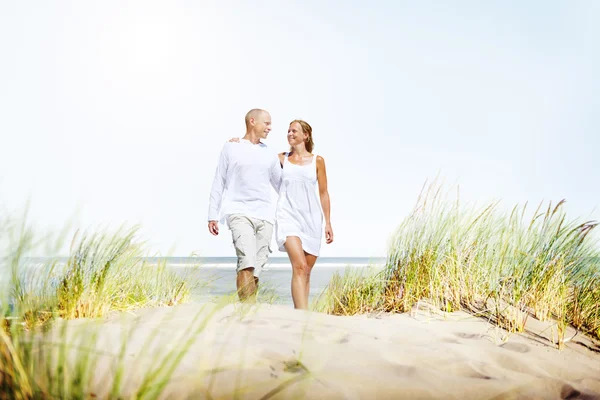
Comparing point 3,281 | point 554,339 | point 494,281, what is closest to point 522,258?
point 494,281

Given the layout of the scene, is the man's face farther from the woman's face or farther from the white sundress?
the white sundress

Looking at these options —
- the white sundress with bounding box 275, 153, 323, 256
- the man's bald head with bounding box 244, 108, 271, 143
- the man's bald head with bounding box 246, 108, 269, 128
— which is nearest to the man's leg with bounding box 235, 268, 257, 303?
the white sundress with bounding box 275, 153, 323, 256

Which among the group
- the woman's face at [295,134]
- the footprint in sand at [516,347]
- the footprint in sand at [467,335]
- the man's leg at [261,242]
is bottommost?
the footprint in sand at [516,347]

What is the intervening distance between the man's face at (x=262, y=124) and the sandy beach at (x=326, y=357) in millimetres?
2062

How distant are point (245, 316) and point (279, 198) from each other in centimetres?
195

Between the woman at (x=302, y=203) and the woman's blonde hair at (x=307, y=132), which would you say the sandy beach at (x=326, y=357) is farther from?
the woman's blonde hair at (x=307, y=132)

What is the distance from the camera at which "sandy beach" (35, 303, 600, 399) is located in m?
2.44

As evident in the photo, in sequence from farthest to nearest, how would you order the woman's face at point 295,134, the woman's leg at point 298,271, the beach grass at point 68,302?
the woman's face at point 295,134 → the woman's leg at point 298,271 → the beach grass at point 68,302

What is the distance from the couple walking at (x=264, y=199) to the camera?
18.3 ft

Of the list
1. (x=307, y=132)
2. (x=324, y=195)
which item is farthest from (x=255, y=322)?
(x=307, y=132)

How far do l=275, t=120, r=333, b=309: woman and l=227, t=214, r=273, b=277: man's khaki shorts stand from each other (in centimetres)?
19

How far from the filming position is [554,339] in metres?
4.20

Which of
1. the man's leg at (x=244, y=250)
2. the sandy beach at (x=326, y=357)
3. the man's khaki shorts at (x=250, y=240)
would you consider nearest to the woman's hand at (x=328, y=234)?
the man's khaki shorts at (x=250, y=240)

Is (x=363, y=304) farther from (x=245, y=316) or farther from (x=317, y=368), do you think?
(x=317, y=368)
